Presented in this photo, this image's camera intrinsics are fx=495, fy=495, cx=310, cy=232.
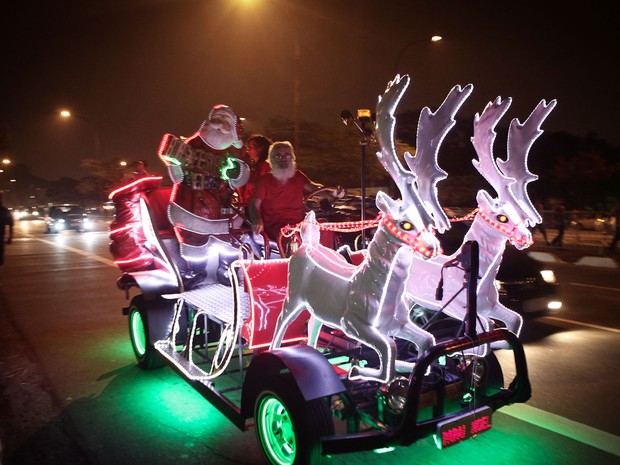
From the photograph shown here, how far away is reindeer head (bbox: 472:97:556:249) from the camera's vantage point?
3.40 m

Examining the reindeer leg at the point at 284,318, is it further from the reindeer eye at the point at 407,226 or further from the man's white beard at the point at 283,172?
the man's white beard at the point at 283,172

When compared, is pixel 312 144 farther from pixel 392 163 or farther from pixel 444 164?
pixel 444 164

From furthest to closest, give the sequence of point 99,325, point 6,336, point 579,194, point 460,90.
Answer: point 579,194
point 99,325
point 6,336
point 460,90

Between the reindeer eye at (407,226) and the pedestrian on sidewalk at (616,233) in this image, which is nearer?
the reindeer eye at (407,226)

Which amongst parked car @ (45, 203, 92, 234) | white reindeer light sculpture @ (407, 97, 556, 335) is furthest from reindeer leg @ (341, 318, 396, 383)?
parked car @ (45, 203, 92, 234)

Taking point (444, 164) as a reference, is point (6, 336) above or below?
below

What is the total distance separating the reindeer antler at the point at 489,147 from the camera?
339 centimetres

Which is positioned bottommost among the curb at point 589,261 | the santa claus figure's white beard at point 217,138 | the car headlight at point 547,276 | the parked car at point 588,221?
the curb at point 589,261

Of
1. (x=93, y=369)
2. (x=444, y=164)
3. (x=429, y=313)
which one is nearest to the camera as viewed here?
(x=429, y=313)

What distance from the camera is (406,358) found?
381cm

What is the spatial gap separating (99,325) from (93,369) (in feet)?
7.25

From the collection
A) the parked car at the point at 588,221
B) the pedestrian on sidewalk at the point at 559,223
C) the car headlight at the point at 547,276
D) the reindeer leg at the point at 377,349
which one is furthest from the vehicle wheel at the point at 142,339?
the parked car at the point at 588,221

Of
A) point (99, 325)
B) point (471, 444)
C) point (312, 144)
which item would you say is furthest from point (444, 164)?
point (471, 444)

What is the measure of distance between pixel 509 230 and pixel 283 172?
213 centimetres
